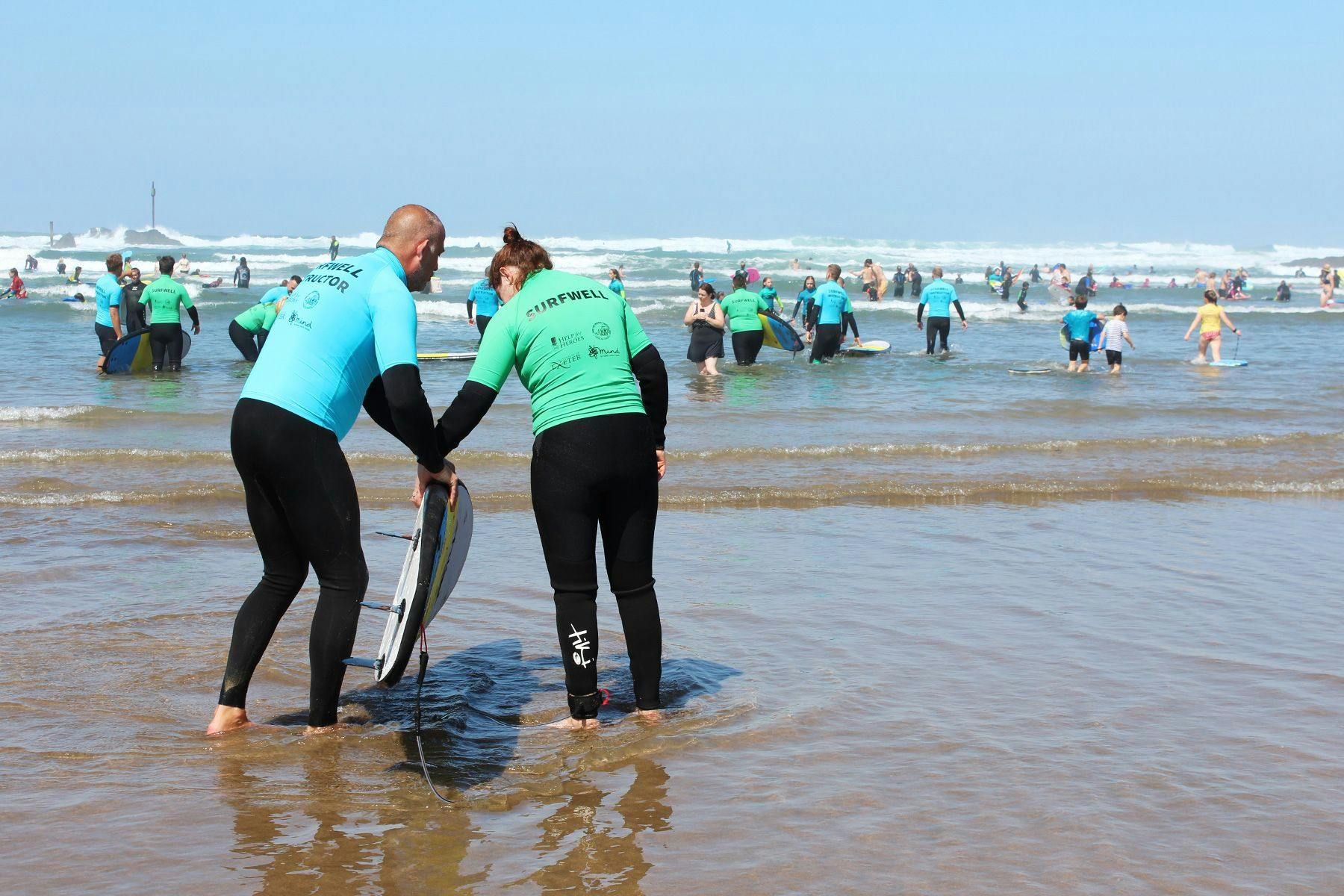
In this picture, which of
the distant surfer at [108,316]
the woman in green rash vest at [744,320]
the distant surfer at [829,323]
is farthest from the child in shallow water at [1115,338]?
the distant surfer at [108,316]

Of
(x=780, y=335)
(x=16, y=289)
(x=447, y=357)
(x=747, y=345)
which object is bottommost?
(x=447, y=357)

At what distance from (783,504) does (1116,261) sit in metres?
88.9

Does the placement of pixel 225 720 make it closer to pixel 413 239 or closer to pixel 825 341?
pixel 413 239

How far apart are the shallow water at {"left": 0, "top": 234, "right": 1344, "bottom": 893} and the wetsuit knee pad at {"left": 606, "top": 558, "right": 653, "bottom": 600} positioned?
446mm

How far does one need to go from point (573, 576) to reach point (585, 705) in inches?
17.2

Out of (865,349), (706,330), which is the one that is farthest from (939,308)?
(706,330)

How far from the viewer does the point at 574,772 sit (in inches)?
141

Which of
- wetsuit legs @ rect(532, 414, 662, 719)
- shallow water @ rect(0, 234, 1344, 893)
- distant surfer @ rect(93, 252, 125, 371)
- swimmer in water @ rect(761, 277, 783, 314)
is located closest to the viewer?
shallow water @ rect(0, 234, 1344, 893)

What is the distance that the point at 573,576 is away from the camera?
389cm

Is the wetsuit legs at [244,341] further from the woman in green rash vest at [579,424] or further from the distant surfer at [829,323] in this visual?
the woman in green rash vest at [579,424]

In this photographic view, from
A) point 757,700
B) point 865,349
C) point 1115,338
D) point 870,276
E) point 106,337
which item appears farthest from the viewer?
point 870,276

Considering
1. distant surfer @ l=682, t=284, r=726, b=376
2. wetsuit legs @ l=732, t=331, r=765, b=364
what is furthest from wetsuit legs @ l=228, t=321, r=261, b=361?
wetsuit legs @ l=732, t=331, r=765, b=364

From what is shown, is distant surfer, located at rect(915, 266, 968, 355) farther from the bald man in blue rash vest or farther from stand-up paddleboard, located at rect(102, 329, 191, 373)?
the bald man in blue rash vest

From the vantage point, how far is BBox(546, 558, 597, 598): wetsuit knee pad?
3889 mm
